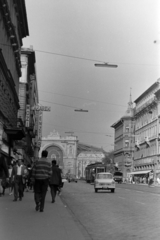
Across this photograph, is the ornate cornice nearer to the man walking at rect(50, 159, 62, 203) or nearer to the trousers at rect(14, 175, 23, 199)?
the man walking at rect(50, 159, 62, 203)

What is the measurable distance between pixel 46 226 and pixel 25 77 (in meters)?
55.5

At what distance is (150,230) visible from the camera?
10.4 meters

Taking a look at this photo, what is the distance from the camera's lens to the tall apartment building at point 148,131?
85.8 meters

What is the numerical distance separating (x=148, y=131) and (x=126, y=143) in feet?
82.7

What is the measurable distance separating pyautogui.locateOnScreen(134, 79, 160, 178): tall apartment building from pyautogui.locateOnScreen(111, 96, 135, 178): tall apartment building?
6.28 m

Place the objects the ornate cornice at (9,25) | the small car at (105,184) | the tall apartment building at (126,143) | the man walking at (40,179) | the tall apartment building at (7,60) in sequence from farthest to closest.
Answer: the tall apartment building at (126,143) < the small car at (105,184) < the tall apartment building at (7,60) < the ornate cornice at (9,25) < the man walking at (40,179)

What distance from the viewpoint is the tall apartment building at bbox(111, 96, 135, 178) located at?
115m

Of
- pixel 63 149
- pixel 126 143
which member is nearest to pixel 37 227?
pixel 126 143

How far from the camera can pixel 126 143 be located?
120 meters

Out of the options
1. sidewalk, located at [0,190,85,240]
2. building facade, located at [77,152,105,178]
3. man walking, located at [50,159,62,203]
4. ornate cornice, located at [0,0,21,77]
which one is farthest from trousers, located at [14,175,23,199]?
building facade, located at [77,152,105,178]

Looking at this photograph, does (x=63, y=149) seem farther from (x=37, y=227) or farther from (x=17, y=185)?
(x=37, y=227)

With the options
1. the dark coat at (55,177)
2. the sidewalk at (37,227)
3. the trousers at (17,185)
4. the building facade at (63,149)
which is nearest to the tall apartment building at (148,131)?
the dark coat at (55,177)

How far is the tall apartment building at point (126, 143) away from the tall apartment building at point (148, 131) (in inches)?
247

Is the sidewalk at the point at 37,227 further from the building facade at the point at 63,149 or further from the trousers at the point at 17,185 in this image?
the building facade at the point at 63,149
